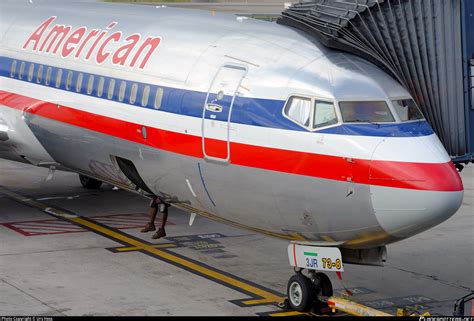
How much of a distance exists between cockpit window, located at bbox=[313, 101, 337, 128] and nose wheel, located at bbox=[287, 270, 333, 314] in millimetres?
2460

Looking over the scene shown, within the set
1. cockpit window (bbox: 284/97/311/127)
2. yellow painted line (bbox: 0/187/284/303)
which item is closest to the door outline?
cockpit window (bbox: 284/97/311/127)

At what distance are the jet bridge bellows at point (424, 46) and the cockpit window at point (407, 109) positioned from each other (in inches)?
28.8

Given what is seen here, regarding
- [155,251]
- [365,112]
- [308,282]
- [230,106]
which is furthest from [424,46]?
[155,251]

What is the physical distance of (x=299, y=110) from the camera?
45.4 ft

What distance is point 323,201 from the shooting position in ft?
44.2

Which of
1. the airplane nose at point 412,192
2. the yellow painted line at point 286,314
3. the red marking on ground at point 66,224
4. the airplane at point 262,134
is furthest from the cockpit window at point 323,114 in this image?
the red marking on ground at point 66,224

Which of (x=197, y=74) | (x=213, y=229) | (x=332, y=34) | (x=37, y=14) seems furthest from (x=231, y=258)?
(x=37, y=14)

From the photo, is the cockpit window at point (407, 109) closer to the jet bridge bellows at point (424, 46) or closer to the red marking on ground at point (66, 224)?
the jet bridge bellows at point (424, 46)

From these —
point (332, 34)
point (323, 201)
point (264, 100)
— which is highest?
point (332, 34)

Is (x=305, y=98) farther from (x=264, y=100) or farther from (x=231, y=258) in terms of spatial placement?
(x=231, y=258)

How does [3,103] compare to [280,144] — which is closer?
[280,144]

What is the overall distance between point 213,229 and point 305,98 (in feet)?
25.5

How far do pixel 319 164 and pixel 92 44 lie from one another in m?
6.80

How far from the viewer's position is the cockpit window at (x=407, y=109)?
44.9 ft
